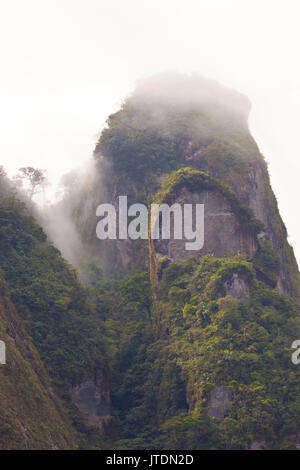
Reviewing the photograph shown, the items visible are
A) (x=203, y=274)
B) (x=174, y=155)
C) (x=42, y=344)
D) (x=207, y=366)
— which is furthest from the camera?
(x=174, y=155)

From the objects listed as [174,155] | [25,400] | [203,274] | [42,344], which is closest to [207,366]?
[203,274]

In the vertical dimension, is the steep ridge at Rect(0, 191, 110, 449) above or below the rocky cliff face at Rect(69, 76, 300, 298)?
below

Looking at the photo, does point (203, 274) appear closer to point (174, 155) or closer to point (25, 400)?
point (25, 400)

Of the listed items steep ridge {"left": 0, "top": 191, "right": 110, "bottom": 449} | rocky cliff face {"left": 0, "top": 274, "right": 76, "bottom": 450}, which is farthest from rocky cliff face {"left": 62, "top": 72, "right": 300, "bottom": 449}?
rocky cliff face {"left": 0, "top": 274, "right": 76, "bottom": 450}

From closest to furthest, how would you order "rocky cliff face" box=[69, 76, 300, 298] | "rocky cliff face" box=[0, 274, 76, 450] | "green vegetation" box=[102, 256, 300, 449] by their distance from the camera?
"rocky cliff face" box=[0, 274, 76, 450], "green vegetation" box=[102, 256, 300, 449], "rocky cliff face" box=[69, 76, 300, 298]

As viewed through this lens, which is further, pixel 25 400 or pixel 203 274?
pixel 203 274

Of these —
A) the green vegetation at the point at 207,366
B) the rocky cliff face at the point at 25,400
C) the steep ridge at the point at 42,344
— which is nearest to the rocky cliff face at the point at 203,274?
the green vegetation at the point at 207,366

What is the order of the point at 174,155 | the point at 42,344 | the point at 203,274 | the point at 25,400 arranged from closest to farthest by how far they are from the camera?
the point at 25,400 < the point at 42,344 < the point at 203,274 < the point at 174,155

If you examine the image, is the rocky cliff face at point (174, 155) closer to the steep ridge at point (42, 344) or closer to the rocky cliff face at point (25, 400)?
the steep ridge at point (42, 344)

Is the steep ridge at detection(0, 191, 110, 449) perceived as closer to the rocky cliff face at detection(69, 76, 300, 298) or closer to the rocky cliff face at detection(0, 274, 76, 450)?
the rocky cliff face at detection(0, 274, 76, 450)

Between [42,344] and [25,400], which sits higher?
[42,344]

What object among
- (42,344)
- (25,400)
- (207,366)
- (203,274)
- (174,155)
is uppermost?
(174,155)
